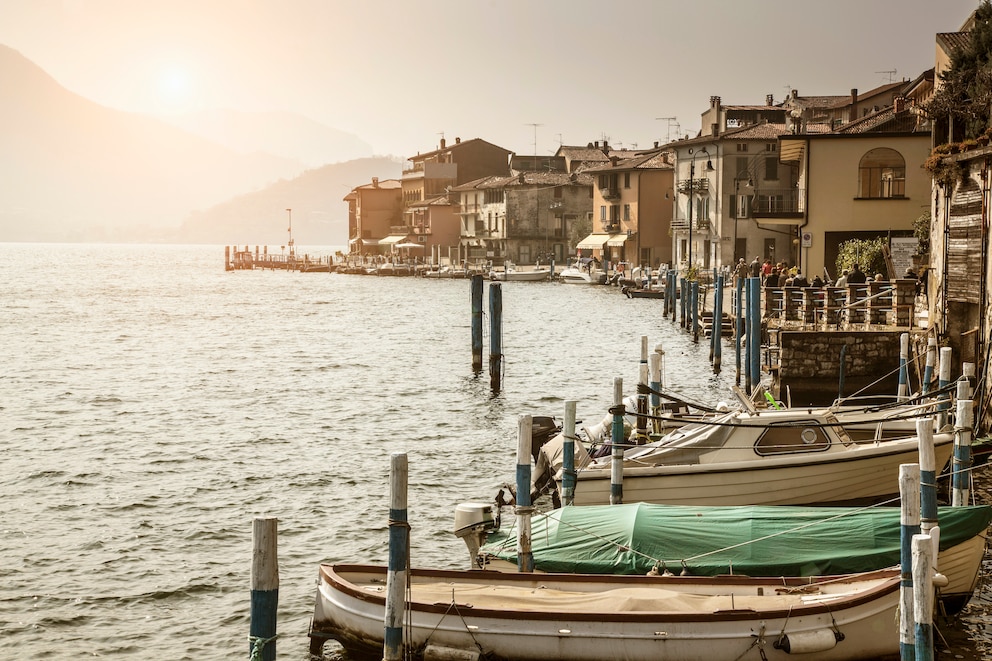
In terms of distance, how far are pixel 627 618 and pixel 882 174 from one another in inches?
1521

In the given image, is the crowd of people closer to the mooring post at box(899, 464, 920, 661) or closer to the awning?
the mooring post at box(899, 464, 920, 661)

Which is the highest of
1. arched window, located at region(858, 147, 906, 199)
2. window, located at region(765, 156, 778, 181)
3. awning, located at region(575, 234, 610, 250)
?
window, located at region(765, 156, 778, 181)

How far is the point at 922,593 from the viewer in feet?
30.9

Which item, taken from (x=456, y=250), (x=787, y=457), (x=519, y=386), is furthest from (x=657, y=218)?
(x=787, y=457)

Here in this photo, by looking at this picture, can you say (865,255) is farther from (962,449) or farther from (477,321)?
(962,449)

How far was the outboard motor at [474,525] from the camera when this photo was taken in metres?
14.7

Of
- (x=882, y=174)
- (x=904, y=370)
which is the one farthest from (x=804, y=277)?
(x=904, y=370)

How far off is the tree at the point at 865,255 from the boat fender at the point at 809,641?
95.5 ft

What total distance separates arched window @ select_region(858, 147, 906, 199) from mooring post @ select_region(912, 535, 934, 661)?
129 feet

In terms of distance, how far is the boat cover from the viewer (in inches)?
534

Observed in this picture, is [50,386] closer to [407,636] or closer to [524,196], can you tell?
[407,636]

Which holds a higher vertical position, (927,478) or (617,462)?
(927,478)

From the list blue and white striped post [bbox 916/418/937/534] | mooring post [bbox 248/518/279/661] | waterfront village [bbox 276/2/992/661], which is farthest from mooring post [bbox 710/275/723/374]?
mooring post [bbox 248/518/279/661]

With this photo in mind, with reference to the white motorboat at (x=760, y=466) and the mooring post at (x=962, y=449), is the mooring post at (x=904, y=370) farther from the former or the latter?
the mooring post at (x=962, y=449)
